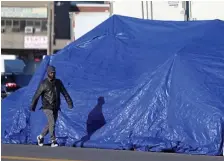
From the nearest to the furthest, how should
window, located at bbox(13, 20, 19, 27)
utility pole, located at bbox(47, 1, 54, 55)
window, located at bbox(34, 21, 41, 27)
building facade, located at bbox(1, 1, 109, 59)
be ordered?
1. utility pole, located at bbox(47, 1, 54, 55)
2. building facade, located at bbox(1, 1, 109, 59)
3. window, located at bbox(34, 21, 41, 27)
4. window, located at bbox(13, 20, 19, 27)

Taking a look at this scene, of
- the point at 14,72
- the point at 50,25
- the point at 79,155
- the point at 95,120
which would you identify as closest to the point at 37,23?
the point at 50,25

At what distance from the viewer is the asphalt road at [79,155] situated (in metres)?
9.31

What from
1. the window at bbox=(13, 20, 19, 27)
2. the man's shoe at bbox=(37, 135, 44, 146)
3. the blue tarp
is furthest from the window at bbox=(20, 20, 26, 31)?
the man's shoe at bbox=(37, 135, 44, 146)

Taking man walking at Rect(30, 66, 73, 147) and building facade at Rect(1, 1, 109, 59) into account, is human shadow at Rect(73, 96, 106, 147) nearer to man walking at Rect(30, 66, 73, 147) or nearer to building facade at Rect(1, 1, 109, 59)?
man walking at Rect(30, 66, 73, 147)

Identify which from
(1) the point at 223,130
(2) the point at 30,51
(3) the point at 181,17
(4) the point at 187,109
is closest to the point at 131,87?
(4) the point at 187,109

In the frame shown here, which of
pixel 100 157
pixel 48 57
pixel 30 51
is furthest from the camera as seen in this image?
pixel 30 51

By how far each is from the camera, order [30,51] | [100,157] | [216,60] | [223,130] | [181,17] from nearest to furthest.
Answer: [100,157] < [223,130] < [216,60] < [181,17] < [30,51]

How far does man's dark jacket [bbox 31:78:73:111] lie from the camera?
Answer: 11.1 m

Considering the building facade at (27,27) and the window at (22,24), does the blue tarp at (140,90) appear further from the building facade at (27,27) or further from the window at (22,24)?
the window at (22,24)

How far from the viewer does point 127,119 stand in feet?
38.0

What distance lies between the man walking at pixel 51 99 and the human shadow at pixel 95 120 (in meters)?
0.81

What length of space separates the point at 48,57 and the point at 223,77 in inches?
157

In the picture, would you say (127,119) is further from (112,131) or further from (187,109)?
(187,109)

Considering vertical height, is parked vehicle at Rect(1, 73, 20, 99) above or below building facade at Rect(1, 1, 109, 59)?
below
